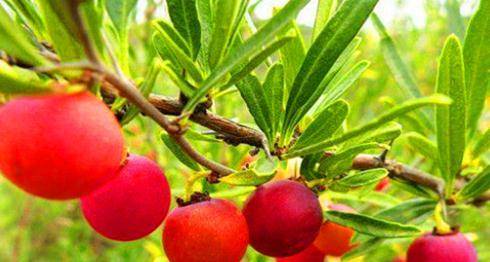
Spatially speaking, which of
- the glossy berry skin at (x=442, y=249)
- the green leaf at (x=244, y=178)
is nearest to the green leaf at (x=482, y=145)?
the glossy berry skin at (x=442, y=249)

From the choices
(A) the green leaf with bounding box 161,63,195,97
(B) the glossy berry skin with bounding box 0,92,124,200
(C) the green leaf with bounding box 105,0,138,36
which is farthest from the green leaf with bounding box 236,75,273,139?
(B) the glossy berry skin with bounding box 0,92,124,200

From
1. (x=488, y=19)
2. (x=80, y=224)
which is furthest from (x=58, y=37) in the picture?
(x=80, y=224)

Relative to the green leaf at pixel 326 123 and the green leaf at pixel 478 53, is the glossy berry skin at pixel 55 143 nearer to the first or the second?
the green leaf at pixel 326 123

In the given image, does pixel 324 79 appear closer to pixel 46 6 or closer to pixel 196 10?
pixel 196 10

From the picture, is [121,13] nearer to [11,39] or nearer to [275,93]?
[11,39]

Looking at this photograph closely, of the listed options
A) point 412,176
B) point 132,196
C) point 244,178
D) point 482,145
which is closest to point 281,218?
point 244,178

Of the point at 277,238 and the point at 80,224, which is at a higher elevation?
the point at 277,238
